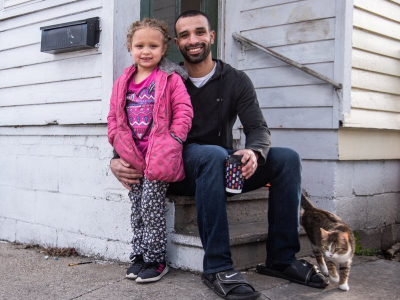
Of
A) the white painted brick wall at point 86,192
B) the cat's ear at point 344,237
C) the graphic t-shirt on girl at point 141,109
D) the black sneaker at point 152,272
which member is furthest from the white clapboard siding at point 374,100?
the black sneaker at point 152,272

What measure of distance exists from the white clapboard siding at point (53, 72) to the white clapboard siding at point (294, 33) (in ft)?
5.49

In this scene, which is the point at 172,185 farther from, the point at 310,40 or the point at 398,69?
the point at 398,69

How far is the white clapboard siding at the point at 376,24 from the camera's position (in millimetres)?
4223

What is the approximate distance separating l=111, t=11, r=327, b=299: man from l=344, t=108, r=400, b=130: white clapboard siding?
1309 mm

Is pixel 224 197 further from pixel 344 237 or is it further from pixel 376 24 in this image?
pixel 376 24

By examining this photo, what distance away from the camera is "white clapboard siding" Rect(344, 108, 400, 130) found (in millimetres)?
4129

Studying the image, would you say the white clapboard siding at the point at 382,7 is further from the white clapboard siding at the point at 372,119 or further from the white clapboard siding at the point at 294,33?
the white clapboard siding at the point at 372,119

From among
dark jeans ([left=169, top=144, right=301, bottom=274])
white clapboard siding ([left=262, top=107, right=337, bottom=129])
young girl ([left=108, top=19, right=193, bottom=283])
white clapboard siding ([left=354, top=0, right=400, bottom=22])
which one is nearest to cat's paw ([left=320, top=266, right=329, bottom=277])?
dark jeans ([left=169, top=144, right=301, bottom=274])

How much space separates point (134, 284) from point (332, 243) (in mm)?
1210

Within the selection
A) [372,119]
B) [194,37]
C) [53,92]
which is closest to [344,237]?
[194,37]

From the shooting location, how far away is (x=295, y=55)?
4.41 meters

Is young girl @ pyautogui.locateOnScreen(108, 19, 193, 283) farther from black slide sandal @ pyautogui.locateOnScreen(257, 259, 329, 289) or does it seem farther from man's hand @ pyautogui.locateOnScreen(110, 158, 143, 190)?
black slide sandal @ pyautogui.locateOnScreen(257, 259, 329, 289)

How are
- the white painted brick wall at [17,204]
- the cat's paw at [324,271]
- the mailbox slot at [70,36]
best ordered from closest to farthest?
the cat's paw at [324,271]
the mailbox slot at [70,36]
the white painted brick wall at [17,204]

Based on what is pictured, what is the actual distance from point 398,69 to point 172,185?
2.89 meters
